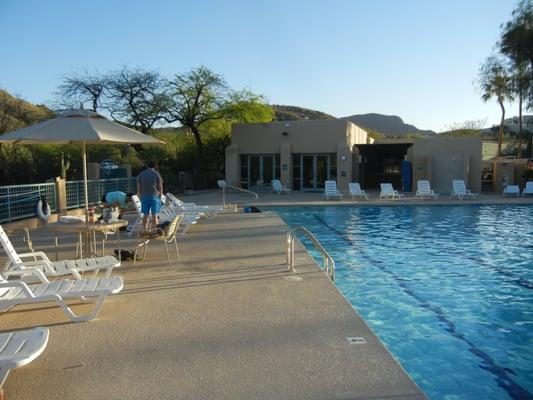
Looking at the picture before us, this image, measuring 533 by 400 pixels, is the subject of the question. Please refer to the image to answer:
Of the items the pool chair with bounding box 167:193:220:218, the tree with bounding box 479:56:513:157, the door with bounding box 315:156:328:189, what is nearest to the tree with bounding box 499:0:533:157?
the tree with bounding box 479:56:513:157

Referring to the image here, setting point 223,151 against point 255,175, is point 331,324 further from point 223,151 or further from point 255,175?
point 223,151

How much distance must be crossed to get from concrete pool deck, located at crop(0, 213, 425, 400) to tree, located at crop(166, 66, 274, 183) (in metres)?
20.9

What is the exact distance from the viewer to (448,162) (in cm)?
2450

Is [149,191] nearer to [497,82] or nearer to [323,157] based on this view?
[323,157]

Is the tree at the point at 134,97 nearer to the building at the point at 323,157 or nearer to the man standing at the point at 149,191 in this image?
the building at the point at 323,157

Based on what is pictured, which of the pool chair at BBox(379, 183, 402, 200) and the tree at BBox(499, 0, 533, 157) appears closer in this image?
the pool chair at BBox(379, 183, 402, 200)

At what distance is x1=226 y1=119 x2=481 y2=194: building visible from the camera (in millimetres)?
24609

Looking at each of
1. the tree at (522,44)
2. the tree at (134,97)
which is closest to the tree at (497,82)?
the tree at (522,44)

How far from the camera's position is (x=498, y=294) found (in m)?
6.98

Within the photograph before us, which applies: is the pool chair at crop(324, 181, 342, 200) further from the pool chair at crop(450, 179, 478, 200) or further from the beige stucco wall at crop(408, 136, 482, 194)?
the beige stucco wall at crop(408, 136, 482, 194)

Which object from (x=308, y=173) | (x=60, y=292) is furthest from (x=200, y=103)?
(x=60, y=292)

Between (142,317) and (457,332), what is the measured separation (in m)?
3.46

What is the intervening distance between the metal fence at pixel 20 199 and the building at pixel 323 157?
574 inches

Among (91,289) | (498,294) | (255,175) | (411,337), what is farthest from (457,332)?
(255,175)
